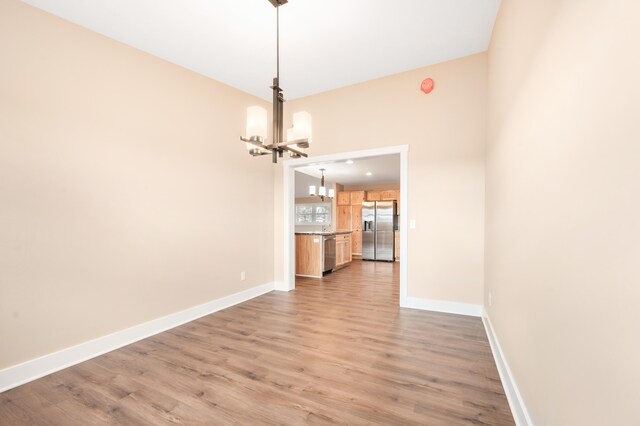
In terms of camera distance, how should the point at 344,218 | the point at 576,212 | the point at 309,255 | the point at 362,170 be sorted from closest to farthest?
the point at 576,212
the point at 309,255
the point at 362,170
the point at 344,218

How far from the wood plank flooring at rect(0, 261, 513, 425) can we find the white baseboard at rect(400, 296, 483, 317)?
14cm

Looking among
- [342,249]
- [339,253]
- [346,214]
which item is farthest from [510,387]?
[346,214]

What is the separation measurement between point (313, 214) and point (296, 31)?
7016 mm

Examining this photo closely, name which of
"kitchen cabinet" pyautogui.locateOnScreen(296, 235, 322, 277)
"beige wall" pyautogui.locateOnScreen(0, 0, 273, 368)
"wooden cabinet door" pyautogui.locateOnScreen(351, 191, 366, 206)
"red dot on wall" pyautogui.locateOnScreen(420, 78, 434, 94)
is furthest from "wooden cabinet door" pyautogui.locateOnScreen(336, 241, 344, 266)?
"red dot on wall" pyautogui.locateOnScreen(420, 78, 434, 94)

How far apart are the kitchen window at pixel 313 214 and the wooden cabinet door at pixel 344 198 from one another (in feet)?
2.14

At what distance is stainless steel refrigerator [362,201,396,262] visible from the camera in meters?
8.43

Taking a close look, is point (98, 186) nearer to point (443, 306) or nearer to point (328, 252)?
point (443, 306)

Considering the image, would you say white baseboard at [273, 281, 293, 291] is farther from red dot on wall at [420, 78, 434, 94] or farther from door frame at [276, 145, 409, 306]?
red dot on wall at [420, 78, 434, 94]

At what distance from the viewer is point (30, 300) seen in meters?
2.15

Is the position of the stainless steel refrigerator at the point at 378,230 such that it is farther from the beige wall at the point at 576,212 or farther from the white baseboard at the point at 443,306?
the beige wall at the point at 576,212

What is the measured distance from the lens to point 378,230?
8.59 m

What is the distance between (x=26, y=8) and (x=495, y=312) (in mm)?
4741

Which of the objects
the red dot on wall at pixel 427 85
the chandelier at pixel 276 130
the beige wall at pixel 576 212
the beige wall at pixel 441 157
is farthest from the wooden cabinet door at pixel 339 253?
the beige wall at pixel 576 212

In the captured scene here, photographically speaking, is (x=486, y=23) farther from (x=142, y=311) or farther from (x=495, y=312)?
(x=142, y=311)
